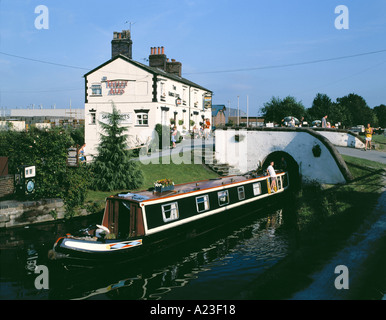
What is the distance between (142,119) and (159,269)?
2330 centimetres

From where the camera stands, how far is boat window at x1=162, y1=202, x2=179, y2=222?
471 inches

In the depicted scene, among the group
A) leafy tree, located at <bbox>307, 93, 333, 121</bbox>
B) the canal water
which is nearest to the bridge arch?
the canal water

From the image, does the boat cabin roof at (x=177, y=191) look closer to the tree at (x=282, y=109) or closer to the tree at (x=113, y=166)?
the tree at (x=113, y=166)

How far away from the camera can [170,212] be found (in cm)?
1227

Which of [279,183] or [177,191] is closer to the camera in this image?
[177,191]

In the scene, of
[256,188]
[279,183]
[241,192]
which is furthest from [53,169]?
[279,183]

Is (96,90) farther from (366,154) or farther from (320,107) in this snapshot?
(320,107)

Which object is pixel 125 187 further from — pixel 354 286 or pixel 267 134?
pixel 354 286

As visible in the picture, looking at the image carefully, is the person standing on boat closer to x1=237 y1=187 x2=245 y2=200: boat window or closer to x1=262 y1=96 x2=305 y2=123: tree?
x1=237 y1=187 x2=245 y2=200: boat window
